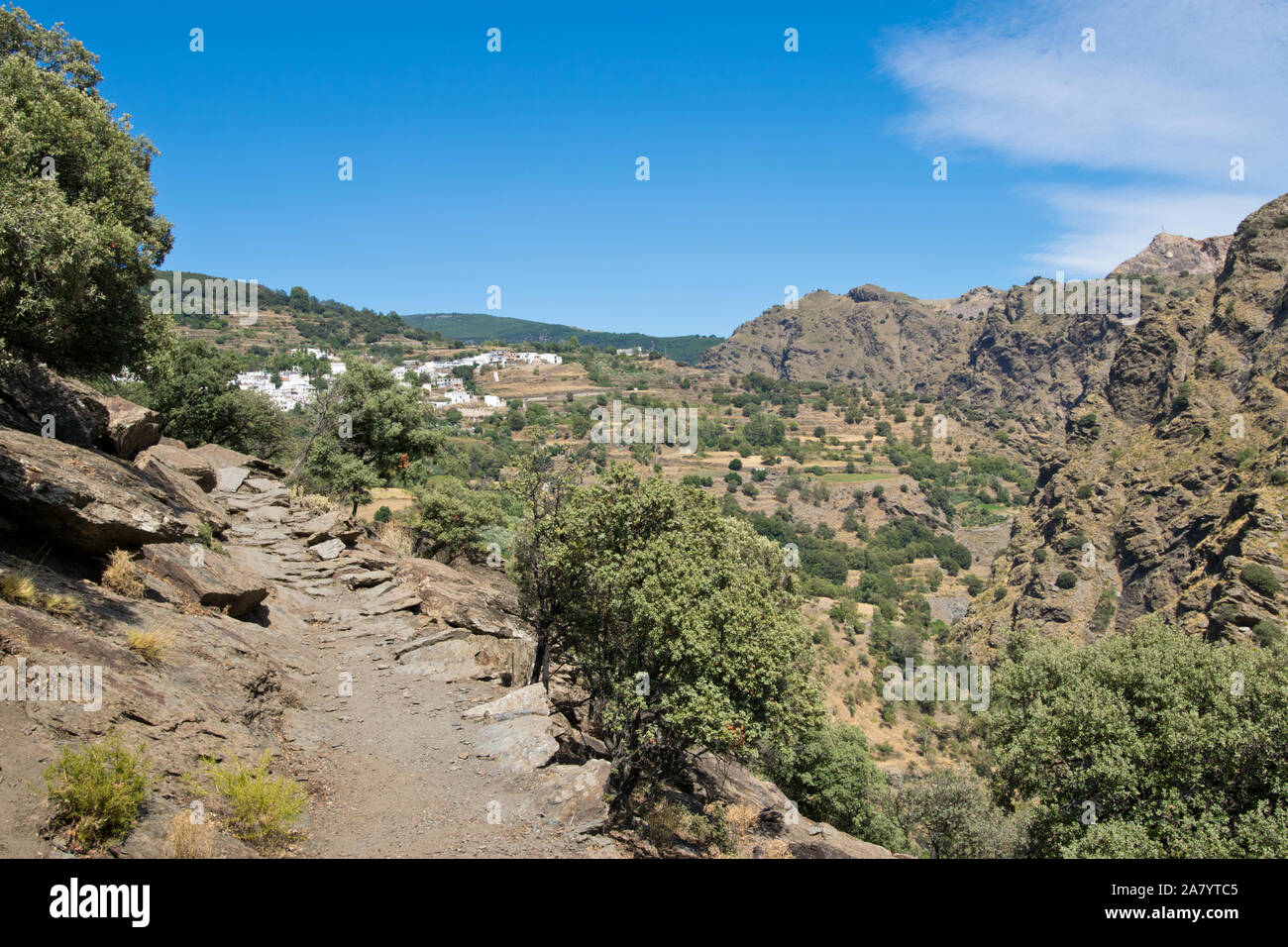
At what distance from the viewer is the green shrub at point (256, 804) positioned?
8422 millimetres

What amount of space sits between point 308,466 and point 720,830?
26420mm

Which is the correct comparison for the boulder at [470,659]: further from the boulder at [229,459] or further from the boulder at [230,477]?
the boulder at [229,459]

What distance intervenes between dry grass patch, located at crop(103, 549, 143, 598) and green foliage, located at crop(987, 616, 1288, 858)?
799 inches

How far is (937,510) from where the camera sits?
16175 centimetres

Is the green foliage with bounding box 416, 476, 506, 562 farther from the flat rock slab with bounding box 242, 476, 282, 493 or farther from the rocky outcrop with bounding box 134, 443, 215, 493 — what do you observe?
the rocky outcrop with bounding box 134, 443, 215, 493

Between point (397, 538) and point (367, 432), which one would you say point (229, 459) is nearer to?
point (367, 432)

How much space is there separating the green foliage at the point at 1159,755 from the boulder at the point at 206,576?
64.0 feet

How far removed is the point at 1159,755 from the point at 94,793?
20.6 m

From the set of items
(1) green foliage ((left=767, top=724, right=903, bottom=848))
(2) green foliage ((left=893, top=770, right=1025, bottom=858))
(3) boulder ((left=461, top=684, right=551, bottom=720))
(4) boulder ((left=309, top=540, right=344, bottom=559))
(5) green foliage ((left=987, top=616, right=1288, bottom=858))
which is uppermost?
(4) boulder ((left=309, top=540, right=344, bottom=559))

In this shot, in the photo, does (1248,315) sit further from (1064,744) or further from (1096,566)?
(1064,744)

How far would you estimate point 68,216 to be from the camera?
11234 millimetres

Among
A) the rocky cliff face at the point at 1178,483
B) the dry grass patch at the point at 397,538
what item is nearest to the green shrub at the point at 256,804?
the dry grass patch at the point at 397,538

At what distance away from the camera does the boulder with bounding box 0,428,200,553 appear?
10.8 m

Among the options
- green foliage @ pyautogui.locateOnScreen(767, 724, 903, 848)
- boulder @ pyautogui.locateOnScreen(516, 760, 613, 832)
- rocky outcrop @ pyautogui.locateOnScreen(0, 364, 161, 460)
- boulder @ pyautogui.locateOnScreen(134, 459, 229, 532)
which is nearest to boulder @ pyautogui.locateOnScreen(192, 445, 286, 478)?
boulder @ pyautogui.locateOnScreen(134, 459, 229, 532)
